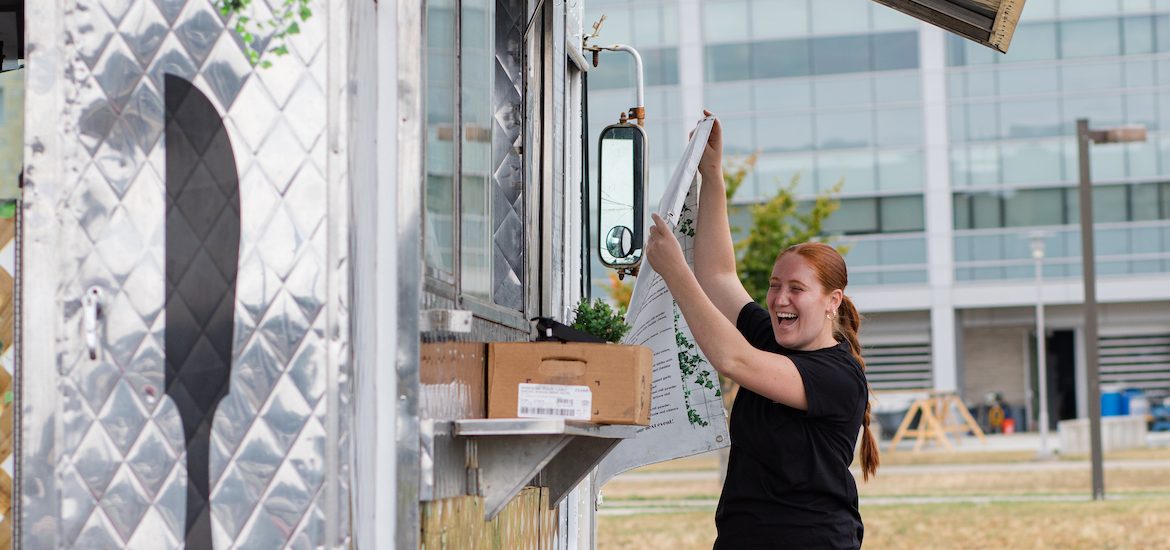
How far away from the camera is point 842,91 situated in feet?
130

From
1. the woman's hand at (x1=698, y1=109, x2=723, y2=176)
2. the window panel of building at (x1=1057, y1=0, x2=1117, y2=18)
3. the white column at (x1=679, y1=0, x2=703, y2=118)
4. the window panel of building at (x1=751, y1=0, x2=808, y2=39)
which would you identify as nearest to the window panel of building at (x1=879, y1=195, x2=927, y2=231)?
the window panel of building at (x1=751, y1=0, x2=808, y2=39)

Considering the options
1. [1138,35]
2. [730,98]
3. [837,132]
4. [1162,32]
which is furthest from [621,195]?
[1162,32]

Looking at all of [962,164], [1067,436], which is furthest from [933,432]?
[962,164]

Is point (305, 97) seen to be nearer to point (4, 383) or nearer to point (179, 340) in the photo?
point (179, 340)

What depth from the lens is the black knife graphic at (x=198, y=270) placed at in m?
2.96

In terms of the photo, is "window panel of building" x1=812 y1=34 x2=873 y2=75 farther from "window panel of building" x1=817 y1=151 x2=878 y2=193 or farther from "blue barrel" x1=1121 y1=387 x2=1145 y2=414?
"blue barrel" x1=1121 y1=387 x2=1145 y2=414

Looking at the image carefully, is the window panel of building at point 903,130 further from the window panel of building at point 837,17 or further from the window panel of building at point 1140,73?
the window panel of building at point 1140,73

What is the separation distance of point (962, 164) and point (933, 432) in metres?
10.4

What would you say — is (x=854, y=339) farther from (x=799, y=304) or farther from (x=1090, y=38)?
(x=1090, y=38)

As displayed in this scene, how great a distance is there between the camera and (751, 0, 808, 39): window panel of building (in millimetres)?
39688

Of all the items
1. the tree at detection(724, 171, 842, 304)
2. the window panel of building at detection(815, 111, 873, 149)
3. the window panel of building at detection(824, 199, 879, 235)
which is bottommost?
the tree at detection(724, 171, 842, 304)

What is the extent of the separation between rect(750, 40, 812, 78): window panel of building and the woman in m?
35.9

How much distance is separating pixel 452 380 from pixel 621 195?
98.4 inches

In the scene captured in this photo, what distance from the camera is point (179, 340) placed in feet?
9.77
